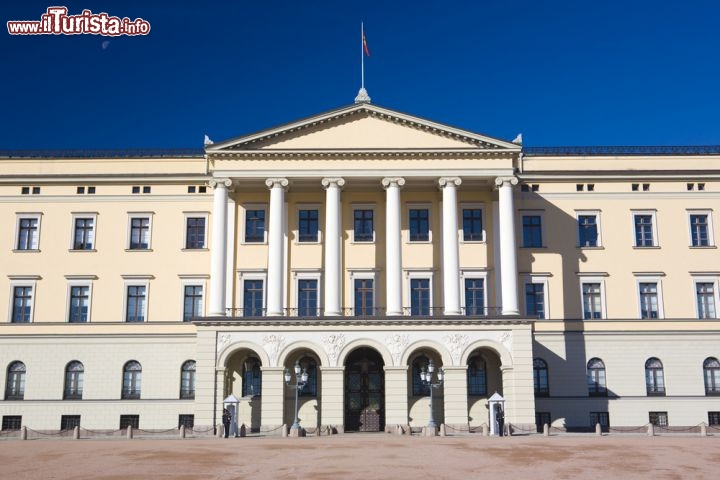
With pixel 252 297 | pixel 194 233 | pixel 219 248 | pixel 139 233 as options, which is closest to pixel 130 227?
pixel 139 233

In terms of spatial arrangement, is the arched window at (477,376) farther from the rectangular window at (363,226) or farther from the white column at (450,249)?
the rectangular window at (363,226)

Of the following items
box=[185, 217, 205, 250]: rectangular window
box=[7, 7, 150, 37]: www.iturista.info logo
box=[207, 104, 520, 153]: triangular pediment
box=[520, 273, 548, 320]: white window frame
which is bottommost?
box=[520, 273, 548, 320]: white window frame

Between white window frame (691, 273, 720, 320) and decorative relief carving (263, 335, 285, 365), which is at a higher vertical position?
white window frame (691, 273, 720, 320)

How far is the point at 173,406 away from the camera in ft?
149

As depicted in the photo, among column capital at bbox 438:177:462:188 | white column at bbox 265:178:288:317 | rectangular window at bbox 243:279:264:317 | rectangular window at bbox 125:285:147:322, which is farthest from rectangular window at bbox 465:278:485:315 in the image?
rectangular window at bbox 125:285:147:322

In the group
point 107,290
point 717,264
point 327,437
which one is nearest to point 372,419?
point 327,437

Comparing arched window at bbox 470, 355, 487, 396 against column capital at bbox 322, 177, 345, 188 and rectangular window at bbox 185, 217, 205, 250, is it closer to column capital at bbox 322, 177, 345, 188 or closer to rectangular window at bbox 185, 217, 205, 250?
column capital at bbox 322, 177, 345, 188

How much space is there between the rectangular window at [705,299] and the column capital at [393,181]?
17.9 meters

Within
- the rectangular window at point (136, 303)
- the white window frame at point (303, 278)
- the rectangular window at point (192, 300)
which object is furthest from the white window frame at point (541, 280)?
the rectangular window at point (136, 303)

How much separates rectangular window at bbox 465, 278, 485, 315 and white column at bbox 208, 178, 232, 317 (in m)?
13.2

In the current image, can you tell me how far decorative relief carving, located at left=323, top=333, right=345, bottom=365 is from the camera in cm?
4172

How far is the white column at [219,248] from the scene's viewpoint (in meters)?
43.0

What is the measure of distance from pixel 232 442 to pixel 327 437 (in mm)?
5149

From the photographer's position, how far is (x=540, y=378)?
45.6 m
